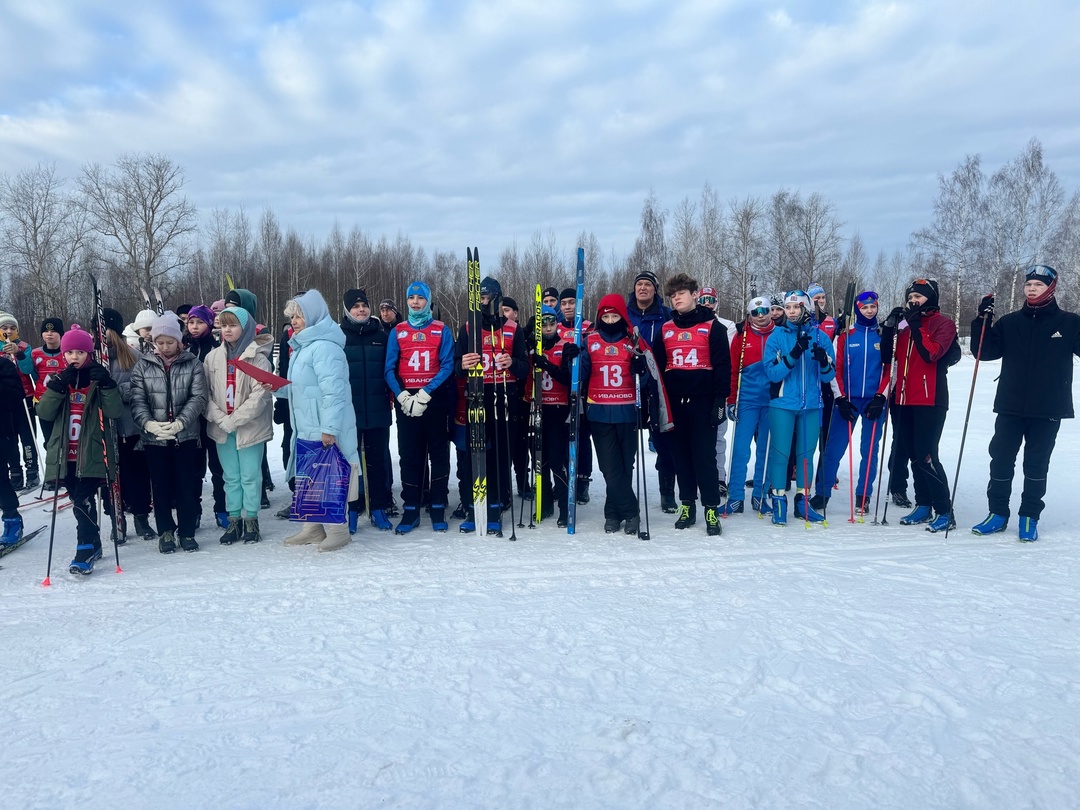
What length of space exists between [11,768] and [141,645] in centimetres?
100

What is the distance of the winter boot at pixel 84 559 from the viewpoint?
14.8 feet

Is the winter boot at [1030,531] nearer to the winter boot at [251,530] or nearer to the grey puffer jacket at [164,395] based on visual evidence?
the winter boot at [251,530]

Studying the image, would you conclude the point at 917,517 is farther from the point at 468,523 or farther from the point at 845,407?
the point at 468,523

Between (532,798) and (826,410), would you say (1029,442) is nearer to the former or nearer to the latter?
(826,410)

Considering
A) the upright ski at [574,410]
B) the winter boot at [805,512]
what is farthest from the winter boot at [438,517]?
the winter boot at [805,512]

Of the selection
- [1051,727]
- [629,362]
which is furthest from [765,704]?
[629,362]

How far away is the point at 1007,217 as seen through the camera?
3086 cm

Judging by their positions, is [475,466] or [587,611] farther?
[475,466]

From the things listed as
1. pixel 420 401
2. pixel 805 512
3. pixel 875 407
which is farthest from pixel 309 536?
pixel 875 407

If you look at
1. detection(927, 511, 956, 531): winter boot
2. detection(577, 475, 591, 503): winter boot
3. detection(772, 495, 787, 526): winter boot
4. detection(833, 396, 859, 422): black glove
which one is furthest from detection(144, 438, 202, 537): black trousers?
detection(927, 511, 956, 531): winter boot

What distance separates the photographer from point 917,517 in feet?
18.5

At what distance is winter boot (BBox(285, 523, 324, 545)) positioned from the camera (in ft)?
17.3

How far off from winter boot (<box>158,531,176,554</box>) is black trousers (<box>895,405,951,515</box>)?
635cm

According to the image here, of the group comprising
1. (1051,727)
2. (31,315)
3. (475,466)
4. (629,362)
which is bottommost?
(1051,727)
